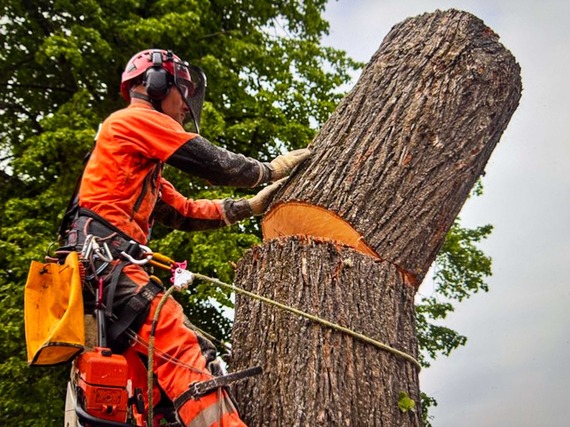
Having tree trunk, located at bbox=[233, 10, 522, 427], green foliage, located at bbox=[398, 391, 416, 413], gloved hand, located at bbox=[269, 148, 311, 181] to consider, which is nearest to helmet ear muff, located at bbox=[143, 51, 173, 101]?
gloved hand, located at bbox=[269, 148, 311, 181]

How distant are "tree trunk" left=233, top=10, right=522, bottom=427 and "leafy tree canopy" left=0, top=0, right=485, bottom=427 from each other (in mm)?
4980

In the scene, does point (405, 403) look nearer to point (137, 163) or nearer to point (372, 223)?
point (372, 223)

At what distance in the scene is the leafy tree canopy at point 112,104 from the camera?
27.5 ft

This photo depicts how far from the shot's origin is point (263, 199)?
3.53 metres

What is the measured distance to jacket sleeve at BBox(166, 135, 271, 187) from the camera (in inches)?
Answer: 119

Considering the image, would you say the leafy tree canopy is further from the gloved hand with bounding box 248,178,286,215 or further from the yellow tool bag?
the yellow tool bag

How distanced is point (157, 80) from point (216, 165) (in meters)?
0.54

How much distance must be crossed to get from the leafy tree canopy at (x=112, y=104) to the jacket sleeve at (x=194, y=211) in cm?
424

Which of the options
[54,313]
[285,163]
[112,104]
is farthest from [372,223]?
[112,104]

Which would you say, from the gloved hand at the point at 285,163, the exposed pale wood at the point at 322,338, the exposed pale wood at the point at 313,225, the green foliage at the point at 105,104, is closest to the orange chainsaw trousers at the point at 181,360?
the exposed pale wood at the point at 322,338

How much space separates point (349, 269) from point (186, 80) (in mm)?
1327

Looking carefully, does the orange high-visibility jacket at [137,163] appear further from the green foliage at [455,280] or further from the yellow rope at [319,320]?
the green foliage at [455,280]

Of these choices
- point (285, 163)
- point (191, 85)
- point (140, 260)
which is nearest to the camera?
point (140, 260)

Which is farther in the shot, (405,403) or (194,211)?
(194,211)
